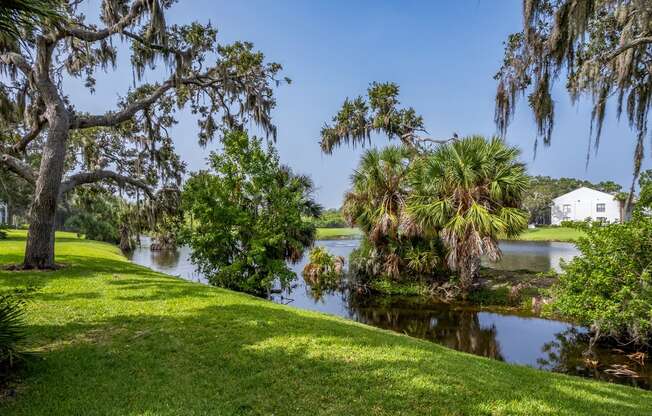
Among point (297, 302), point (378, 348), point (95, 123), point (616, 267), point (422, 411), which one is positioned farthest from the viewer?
point (297, 302)

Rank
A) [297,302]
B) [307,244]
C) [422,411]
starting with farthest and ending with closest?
[307,244] < [297,302] < [422,411]

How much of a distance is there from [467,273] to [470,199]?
274cm

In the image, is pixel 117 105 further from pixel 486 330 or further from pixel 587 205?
pixel 587 205

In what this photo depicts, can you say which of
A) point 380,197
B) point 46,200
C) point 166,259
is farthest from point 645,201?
point 166,259

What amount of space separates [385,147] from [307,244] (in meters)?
6.38

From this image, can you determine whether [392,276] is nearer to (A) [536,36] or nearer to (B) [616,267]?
(B) [616,267]

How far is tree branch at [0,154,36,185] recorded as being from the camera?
1036cm

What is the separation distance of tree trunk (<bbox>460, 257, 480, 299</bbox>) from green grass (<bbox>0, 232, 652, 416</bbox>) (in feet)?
24.1

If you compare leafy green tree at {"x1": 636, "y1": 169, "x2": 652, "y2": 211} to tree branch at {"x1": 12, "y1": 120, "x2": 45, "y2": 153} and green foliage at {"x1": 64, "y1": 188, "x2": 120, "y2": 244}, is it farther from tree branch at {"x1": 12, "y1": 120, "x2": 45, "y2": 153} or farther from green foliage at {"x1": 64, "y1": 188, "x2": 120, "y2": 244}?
green foliage at {"x1": 64, "y1": 188, "x2": 120, "y2": 244}

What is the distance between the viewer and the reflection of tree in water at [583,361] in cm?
654

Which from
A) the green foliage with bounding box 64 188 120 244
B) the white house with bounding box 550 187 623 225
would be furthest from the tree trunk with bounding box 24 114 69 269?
the white house with bounding box 550 187 623 225

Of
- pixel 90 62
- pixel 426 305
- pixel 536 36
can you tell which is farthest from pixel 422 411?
pixel 90 62

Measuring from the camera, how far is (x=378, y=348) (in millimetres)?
5348

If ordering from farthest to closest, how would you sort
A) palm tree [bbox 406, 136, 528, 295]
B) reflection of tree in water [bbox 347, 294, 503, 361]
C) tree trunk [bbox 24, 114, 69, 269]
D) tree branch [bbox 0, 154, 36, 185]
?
palm tree [bbox 406, 136, 528, 295], tree branch [bbox 0, 154, 36, 185], tree trunk [bbox 24, 114, 69, 269], reflection of tree in water [bbox 347, 294, 503, 361]
